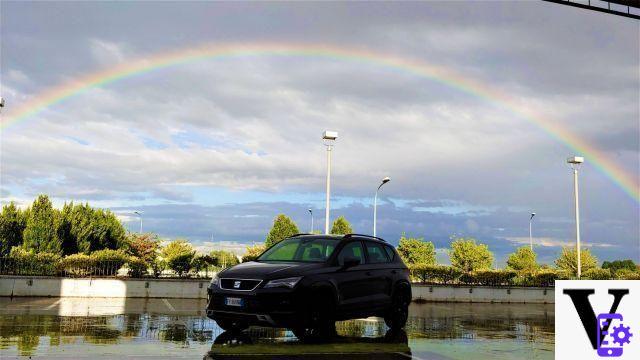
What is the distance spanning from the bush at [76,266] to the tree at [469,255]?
102 ft

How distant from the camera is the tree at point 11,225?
151 ft

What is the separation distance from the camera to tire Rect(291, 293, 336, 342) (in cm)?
910

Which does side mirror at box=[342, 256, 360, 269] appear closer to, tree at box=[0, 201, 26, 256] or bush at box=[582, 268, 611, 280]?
bush at box=[582, 268, 611, 280]

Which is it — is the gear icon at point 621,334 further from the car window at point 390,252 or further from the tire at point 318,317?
the car window at point 390,252

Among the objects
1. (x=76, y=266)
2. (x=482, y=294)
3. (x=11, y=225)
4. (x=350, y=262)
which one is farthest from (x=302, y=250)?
(x=11, y=225)

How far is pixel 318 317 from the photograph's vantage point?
9.25 m

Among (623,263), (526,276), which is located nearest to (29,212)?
(526,276)

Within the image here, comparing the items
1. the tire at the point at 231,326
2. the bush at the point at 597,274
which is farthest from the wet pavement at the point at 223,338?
the bush at the point at 597,274

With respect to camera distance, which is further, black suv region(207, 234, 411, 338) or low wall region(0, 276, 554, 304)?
low wall region(0, 276, 554, 304)

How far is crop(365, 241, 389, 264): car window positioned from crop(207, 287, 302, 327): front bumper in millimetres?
2523

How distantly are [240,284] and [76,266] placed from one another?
48.4ft

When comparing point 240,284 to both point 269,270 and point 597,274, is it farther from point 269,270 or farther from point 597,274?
point 597,274

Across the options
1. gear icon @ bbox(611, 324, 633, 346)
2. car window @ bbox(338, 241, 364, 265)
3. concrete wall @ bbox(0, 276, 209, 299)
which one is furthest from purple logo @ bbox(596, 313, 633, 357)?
concrete wall @ bbox(0, 276, 209, 299)

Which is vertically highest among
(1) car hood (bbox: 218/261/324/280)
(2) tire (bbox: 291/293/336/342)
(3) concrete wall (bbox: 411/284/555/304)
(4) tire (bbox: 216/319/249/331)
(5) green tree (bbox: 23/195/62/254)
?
(5) green tree (bbox: 23/195/62/254)
